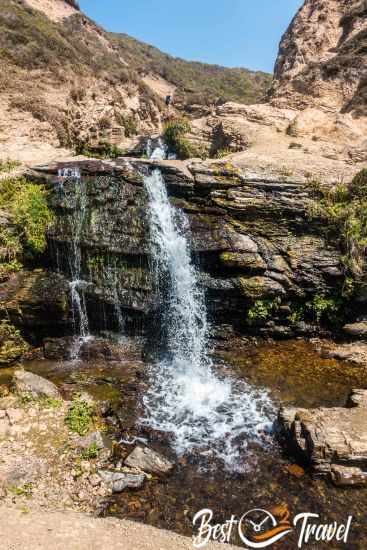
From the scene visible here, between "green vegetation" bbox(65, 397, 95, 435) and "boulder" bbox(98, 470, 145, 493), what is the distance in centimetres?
125

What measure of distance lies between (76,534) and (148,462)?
2.21 meters

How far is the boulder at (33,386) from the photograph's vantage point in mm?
8162

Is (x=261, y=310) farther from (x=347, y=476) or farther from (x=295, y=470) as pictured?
(x=347, y=476)

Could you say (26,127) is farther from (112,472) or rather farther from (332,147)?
(112,472)

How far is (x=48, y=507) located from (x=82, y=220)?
9.56 meters

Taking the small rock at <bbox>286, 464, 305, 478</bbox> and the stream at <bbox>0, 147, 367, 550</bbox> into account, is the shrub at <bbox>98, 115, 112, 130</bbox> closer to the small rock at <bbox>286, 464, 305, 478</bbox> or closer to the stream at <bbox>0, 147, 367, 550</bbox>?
the stream at <bbox>0, 147, 367, 550</bbox>

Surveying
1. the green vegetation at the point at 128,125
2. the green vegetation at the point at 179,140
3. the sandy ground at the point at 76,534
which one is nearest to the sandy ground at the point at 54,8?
the green vegetation at the point at 128,125

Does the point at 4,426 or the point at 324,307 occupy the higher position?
the point at 324,307

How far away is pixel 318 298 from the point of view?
12555 mm

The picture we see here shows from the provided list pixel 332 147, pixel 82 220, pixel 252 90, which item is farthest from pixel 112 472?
pixel 252 90

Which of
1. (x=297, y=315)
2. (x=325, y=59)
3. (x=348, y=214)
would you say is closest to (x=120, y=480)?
(x=297, y=315)

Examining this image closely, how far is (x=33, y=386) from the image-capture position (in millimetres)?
8344

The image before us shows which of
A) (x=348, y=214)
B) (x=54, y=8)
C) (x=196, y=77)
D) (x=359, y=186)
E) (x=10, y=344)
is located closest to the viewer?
(x=10, y=344)

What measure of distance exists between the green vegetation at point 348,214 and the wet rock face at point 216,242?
1.28 ft
